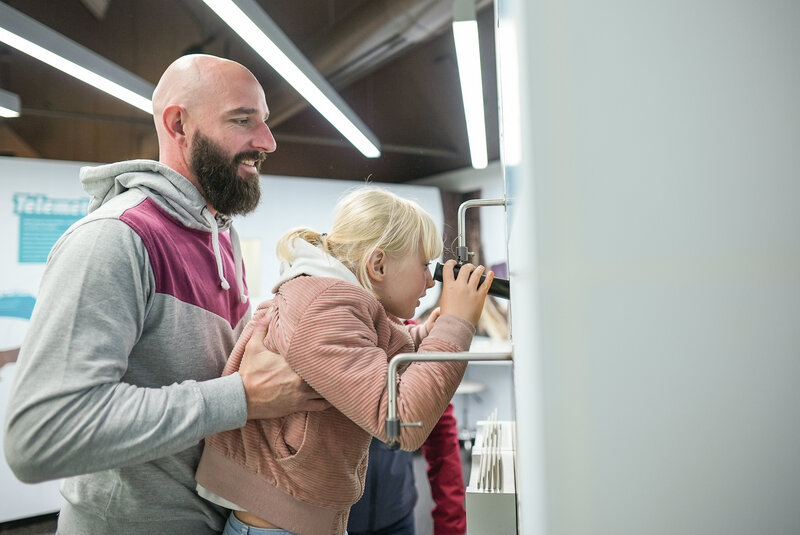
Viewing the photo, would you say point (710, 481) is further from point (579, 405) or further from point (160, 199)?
point (160, 199)

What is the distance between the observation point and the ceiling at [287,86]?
3.17 m

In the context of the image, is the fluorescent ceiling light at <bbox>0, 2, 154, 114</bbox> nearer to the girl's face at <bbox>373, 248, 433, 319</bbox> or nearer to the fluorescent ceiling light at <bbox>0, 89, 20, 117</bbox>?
Answer: the fluorescent ceiling light at <bbox>0, 89, 20, 117</bbox>

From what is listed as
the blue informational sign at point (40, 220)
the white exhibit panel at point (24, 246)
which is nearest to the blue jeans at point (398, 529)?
the white exhibit panel at point (24, 246)

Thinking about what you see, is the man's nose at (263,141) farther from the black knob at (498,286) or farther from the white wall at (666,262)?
the white wall at (666,262)

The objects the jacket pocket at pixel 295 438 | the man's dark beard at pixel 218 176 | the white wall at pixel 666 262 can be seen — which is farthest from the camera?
the man's dark beard at pixel 218 176

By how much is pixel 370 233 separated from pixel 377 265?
0.20ft

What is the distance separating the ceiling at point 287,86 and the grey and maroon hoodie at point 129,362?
2.14 meters

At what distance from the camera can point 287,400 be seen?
34.4 inches

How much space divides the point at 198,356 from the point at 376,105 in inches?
122

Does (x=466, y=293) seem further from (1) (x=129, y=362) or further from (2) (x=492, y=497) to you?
(1) (x=129, y=362)

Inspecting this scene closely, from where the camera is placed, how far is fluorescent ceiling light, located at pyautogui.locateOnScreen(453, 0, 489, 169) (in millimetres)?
1290

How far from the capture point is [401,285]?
104 centimetres

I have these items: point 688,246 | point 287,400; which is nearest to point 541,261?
point 688,246

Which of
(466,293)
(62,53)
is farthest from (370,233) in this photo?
(62,53)
